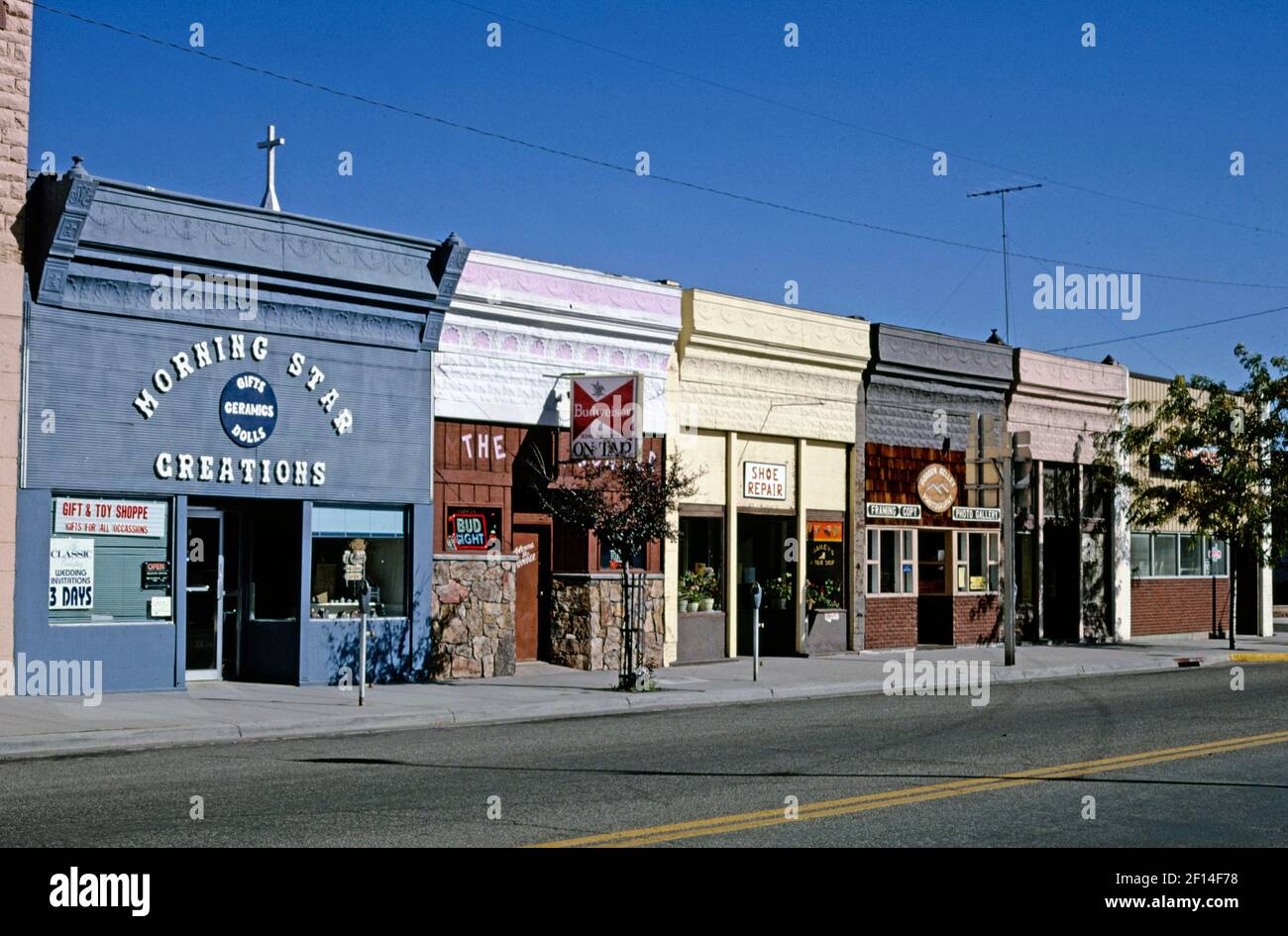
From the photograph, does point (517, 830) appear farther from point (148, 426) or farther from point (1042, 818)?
point (148, 426)

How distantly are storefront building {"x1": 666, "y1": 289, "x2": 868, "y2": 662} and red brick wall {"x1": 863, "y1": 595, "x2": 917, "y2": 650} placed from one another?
620 millimetres

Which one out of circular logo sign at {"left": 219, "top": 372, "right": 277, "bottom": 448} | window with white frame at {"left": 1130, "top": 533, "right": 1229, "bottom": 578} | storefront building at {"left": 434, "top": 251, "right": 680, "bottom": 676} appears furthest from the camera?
window with white frame at {"left": 1130, "top": 533, "right": 1229, "bottom": 578}

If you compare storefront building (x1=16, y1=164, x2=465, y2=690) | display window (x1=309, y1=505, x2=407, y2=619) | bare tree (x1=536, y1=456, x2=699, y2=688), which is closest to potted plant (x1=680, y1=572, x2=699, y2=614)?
bare tree (x1=536, y1=456, x2=699, y2=688)

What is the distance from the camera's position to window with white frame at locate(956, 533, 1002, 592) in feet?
102

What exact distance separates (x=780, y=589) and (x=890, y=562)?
138 inches

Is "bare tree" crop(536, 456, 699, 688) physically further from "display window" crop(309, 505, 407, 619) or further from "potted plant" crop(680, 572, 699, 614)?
"potted plant" crop(680, 572, 699, 614)

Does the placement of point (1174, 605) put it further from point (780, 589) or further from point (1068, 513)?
point (780, 589)

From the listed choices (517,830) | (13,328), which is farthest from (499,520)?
(517,830)

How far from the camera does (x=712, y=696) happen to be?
20.1 metres

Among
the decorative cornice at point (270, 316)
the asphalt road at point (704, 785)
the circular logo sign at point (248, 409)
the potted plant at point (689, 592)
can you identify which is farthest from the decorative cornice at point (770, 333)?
the asphalt road at point (704, 785)

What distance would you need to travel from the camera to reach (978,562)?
31.8 metres

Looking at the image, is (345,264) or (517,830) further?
(345,264)

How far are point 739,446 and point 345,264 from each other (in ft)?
28.7

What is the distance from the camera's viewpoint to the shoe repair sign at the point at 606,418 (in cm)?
2175
